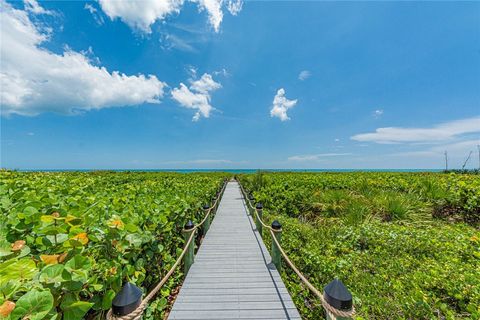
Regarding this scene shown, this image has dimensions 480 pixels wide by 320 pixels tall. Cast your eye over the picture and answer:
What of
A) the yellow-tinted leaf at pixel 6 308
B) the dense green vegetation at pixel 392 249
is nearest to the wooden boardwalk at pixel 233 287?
the dense green vegetation at pixel 392 249

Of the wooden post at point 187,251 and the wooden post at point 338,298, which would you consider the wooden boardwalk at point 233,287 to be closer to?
the wooden post at point 187,251

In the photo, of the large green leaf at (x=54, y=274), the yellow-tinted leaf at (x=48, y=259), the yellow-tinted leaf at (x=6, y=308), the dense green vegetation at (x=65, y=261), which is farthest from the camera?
the yellow-tinted leaf at (x=48, y=259)

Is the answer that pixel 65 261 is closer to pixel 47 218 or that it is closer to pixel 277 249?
pixel 47 218

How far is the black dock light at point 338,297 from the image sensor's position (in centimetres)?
178

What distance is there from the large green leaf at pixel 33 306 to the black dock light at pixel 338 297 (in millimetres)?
2099

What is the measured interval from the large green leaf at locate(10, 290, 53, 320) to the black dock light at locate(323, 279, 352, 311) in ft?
→ 6.89

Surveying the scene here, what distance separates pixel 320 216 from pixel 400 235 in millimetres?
3156

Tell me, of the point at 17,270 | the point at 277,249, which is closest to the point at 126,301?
the point at 17,270

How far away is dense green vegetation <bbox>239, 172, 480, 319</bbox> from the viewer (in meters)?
3.34

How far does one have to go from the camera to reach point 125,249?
2139 mm

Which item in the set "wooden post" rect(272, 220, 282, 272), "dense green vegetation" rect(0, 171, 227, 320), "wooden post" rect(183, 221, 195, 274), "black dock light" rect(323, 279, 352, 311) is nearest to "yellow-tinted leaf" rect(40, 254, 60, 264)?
"dense green vegetation" rect(0, 171, 227, 320)

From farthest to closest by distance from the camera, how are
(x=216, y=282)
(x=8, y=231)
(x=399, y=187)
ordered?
(x=399, y=187) → (x=216, y=282) → (x=8, y=231)

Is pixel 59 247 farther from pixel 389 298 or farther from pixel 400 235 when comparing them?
pixel 400 235

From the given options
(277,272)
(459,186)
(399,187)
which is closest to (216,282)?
(277,272)
